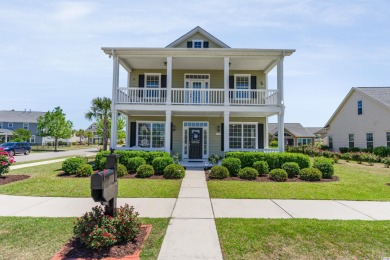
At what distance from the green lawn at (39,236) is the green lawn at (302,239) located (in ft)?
4.01

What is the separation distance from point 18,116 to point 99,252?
5831 centimetres

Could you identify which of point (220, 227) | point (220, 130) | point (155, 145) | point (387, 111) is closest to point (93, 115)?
point (155, 145)

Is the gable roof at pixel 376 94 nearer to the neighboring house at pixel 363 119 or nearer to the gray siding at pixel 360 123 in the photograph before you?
the neighboring house at pixel 363 119

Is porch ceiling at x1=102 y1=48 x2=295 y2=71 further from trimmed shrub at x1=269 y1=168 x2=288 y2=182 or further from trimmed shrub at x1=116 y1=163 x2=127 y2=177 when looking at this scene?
trimmed shrub at x1=269 y1=168 x2=288 y2=182

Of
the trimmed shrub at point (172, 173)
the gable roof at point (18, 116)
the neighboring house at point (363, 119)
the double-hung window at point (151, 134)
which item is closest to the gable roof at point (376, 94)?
the neighboring house at point (363, 119)

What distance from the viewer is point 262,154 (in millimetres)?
11648

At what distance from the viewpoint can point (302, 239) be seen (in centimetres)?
400

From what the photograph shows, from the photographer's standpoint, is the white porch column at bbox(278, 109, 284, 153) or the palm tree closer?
the white porch column at bbox(278, 109, 284, 153)

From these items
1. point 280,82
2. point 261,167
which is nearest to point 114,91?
point 261,167

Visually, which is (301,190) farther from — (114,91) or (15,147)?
(15,147)

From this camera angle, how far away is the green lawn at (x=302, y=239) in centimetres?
350

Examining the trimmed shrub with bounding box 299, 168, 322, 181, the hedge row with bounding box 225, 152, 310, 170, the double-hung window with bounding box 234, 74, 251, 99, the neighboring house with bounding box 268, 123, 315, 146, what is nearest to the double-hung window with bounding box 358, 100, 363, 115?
the double-hung window with bounding box 234, 74, 251, 99

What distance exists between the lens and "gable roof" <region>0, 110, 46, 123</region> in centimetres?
4619

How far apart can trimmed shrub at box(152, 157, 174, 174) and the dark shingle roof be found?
22157 mm
